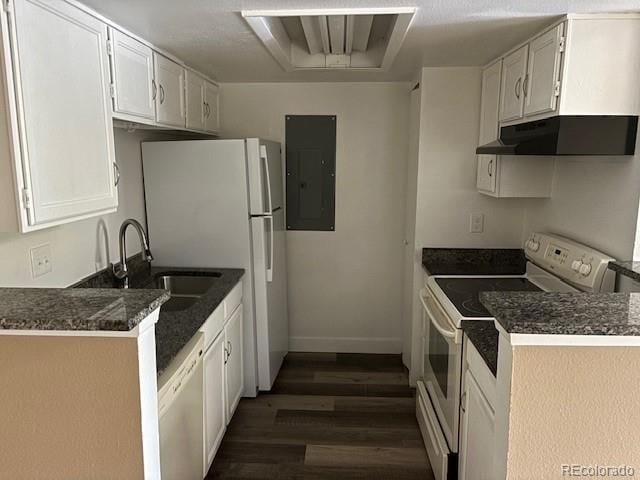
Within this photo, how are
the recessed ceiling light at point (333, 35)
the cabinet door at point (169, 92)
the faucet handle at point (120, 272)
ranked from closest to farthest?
the recessed ceiling light at point (333, 35)
the cabinet door at point (169, 92)
the faucet handle at point (120, 272)

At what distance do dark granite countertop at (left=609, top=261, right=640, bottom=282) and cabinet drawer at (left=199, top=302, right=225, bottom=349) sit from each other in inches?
69.2

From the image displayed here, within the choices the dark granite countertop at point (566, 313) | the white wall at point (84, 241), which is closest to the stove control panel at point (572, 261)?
the dark granite countertop at point (566, 313)

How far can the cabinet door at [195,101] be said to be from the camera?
2926 mm

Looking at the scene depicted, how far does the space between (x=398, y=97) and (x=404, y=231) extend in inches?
39.5

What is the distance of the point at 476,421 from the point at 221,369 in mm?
1333

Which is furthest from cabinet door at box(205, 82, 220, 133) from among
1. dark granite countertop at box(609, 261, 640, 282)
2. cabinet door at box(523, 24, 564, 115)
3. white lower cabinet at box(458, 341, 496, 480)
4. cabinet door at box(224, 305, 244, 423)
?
dark granite countertop at box(609, 261, 640, 282)

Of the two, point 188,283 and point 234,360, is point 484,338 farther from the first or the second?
point 188,283

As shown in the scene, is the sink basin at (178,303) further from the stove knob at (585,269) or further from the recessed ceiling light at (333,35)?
the stove knob at (585,269)

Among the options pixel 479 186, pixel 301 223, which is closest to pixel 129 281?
pixel 301 223

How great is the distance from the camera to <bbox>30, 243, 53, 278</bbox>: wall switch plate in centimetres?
202

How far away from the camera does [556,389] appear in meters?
1.13

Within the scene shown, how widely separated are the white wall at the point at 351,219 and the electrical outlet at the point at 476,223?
68 cm

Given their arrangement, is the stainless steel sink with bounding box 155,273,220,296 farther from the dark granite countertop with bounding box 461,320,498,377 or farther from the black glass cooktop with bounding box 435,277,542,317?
the dark granite countertop with bounding box 461,320,498,377

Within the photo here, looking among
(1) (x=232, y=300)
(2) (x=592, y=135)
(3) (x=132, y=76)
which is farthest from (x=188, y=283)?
(2) (x=592, y=135)
